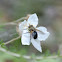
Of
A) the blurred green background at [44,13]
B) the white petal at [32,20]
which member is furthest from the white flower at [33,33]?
the blurred green background at [44,13]

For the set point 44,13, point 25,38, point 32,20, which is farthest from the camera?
point 44,13

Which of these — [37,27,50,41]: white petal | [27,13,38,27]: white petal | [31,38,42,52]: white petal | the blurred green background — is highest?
the blurred green background

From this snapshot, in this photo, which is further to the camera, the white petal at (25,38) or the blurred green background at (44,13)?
the blurred green background at (44,13)

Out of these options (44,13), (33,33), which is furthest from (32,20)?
(44,13)

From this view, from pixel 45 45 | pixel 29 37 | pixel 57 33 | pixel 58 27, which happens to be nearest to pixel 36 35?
pixel 29 37

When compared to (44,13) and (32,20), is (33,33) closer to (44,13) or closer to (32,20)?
(32,20)

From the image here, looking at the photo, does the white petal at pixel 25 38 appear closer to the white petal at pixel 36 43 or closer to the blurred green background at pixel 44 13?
the white petal at pixel 36 43

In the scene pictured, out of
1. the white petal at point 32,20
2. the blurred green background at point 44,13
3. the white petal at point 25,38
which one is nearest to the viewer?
the white petal at point 25,38

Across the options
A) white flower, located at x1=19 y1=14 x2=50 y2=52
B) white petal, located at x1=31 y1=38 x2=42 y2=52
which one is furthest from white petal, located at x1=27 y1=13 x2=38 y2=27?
white petal, located at x1=31 y1=38 x2=42 y2=52

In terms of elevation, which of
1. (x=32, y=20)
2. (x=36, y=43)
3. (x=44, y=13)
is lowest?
(x=36, y=43)

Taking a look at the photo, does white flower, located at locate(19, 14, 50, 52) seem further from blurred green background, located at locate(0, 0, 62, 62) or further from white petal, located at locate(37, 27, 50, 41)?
blurred green background, located at locate(0, 0, 62, 62)

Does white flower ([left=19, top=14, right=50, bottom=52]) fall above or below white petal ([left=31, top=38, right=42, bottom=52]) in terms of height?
above
